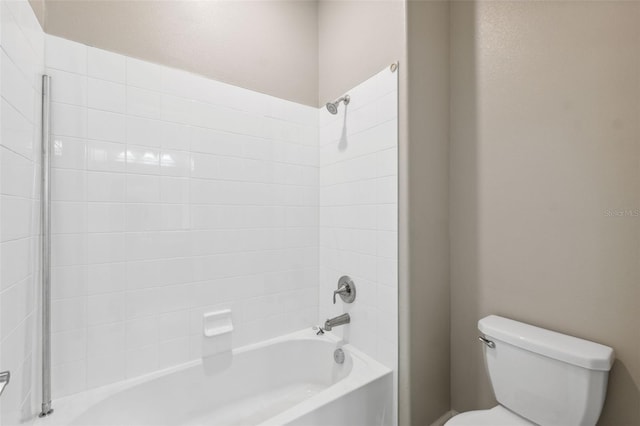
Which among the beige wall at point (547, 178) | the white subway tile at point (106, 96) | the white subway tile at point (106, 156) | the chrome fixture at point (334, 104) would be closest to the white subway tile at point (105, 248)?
the white subway tile at point (106, 156)

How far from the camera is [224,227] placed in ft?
5.14

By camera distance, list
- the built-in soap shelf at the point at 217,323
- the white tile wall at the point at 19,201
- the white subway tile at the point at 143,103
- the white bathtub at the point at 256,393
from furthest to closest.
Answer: the built-in soap shelf at the point at 217,323, the white subway tile at the point at 143,103, the white bathtub at the point at 256,393, the white tile wall at the point at 19,201

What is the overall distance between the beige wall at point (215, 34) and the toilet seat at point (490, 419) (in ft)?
6.12

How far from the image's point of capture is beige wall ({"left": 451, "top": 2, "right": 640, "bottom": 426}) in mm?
999

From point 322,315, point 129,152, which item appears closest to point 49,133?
point 129,152

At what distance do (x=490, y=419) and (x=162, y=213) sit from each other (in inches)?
67.0

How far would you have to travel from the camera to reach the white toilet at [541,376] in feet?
3.12

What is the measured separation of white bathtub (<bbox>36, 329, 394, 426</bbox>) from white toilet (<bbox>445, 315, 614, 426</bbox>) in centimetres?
41

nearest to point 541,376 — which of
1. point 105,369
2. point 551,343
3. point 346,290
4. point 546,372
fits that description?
point 546,372

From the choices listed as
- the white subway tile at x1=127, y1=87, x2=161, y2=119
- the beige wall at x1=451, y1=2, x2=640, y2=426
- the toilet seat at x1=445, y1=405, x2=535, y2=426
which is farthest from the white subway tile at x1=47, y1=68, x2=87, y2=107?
the toilet seat at x1=445, y1=405, x2=535, y2=426

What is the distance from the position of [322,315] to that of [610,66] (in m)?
1.84

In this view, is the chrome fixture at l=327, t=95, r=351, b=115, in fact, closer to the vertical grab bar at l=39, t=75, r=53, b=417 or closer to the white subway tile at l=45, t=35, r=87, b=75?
the white subway tile at l=45, t=35, r=87, b=75

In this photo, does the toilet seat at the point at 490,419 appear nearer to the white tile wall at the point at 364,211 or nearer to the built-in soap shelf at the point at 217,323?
the white tile wall at the point at 364,211

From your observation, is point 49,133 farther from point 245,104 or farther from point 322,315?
point 322,315
